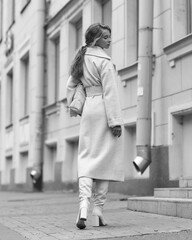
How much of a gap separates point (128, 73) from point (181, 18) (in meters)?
1.72

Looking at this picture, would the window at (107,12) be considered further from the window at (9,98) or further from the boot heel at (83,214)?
the window at (9,98)

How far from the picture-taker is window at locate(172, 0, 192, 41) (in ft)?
28.8

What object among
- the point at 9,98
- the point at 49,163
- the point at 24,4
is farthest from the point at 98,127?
the point at 9,98

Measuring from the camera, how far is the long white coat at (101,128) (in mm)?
5062

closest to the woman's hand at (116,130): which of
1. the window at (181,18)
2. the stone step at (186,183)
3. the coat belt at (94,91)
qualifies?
the coat belt at (94,91)

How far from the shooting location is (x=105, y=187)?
16.9ft

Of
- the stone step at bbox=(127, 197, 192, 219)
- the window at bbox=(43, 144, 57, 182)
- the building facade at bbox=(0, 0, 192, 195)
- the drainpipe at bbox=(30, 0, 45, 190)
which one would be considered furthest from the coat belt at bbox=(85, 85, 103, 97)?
the drainpipe at bbox=(30, 0, 45, 190)

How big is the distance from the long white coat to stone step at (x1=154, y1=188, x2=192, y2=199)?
1.32 m

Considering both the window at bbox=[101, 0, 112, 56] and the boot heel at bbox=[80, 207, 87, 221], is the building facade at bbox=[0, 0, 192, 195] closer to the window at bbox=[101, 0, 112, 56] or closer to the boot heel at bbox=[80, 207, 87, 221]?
the window at bbox=[101, 0, 112, 56]

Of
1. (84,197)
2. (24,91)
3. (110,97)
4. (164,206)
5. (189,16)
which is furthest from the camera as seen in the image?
(24,91)

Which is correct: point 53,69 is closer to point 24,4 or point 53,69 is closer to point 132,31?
point 24,4

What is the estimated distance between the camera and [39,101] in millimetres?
15484

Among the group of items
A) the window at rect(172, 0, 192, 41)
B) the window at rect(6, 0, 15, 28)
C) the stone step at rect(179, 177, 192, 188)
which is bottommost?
the stone step at rect(179, 177, 192, 188)

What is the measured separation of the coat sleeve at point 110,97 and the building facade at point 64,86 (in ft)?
10.8
